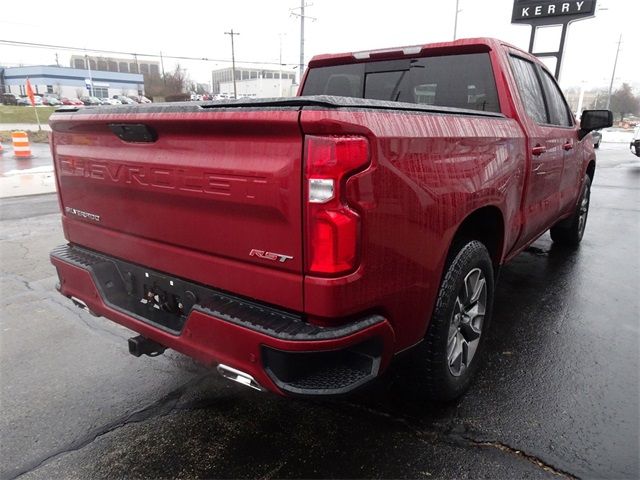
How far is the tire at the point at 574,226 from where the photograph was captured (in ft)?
19.0

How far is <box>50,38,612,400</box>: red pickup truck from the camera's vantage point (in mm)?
1750

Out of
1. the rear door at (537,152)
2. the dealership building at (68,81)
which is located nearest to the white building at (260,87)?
the dealership building at (68,81)

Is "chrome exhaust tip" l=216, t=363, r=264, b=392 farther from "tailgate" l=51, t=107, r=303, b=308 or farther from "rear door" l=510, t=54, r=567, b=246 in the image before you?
"rear door" l=510, t=54, r=567, b=246

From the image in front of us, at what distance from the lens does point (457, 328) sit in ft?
8.68

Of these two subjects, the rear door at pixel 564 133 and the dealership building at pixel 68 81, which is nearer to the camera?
the rear door at pixel 564 133

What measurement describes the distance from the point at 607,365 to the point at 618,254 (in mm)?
3237

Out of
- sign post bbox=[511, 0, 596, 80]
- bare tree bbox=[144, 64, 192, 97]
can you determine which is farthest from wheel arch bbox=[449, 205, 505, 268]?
bare tree bbox=[144, 64, 192, 97]

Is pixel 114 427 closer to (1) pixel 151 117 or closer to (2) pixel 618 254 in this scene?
(1) pixel 151 117

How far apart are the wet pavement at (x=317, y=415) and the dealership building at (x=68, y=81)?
285 ft

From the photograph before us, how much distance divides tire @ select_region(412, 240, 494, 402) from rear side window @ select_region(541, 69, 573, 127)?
2029 mm

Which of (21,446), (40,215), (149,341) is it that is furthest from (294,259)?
(40,215)

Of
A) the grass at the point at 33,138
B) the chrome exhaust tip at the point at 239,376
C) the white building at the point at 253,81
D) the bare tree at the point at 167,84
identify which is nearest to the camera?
the chrome exhaust tip at the point at 239,376

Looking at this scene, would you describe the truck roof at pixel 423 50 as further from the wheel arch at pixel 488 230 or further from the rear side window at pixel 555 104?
the wheel arch at pixel 488 230

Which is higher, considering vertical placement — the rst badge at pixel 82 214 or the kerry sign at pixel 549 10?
the kerry sign at pixel 549 10
